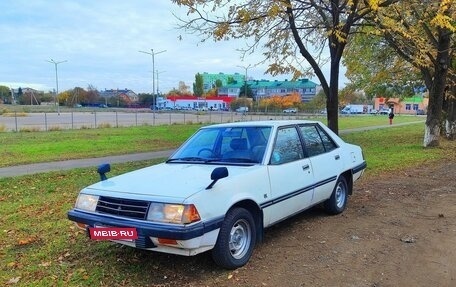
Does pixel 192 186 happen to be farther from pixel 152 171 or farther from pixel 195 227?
pixel 152 171

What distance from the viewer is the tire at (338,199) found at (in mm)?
6301

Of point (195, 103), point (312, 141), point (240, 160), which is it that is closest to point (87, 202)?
point (240, 160)

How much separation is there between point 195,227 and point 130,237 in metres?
0.60

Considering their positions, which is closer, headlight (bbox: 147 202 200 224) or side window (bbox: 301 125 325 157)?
headlight (bbox: 147 202 200 224)

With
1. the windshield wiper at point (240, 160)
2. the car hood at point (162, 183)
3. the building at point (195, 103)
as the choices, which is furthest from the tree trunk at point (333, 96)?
the building at point (195, 103)

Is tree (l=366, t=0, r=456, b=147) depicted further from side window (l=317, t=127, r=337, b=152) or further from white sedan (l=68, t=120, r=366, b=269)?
white sedan (l=68, t=120, r=366, b=269)

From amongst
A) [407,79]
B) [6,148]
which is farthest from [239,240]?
[407,79]

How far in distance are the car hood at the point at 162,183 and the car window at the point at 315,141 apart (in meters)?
1.48

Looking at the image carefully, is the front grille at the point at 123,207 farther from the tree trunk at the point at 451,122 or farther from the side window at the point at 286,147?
the tree trunk at the point at 451,122

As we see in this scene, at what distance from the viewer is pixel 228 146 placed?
17.2ft

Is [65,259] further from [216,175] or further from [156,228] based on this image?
[216,175]

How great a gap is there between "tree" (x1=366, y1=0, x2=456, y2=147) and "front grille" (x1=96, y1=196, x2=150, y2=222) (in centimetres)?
902

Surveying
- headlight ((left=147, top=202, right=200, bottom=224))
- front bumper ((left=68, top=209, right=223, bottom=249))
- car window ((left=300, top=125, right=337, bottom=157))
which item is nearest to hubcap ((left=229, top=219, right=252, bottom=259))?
front bumper ((left=68, top=209, right=223, bottom=249))

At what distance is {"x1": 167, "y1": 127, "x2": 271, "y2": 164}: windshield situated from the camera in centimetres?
503
